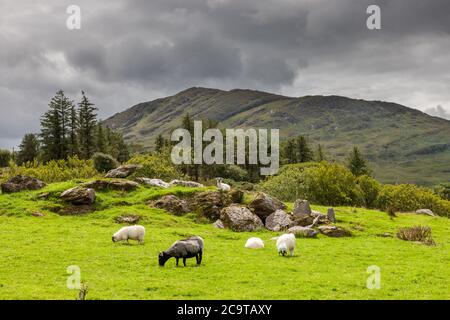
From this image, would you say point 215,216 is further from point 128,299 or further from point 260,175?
point 260,175

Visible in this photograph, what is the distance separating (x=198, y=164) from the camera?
5022 inches

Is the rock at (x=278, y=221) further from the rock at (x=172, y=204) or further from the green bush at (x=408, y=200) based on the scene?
the green bush at (x=408, y=200)

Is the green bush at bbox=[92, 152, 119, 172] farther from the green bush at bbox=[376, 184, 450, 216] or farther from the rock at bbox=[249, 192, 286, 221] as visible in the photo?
the green bush at bbox=[376, 184, 450, 216]

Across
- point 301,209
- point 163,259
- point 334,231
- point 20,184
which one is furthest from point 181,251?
point 20,184

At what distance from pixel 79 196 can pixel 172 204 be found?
10.9m

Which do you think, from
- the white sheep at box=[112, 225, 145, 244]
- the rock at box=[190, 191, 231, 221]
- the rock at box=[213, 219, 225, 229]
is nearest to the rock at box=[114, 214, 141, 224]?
the rock at box=[190, 191, 231, 221]

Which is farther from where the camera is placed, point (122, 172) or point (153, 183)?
point (122, 172)

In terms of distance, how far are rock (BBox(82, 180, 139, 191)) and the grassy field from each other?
7.57m

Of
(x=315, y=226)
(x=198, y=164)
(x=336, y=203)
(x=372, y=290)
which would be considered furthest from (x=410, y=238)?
(x=198, y=164)

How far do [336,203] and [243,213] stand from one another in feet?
139

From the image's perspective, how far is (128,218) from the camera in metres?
47.4

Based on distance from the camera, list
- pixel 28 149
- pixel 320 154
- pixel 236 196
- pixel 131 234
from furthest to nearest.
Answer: pixel 320 154
pixel 28 149
pixel 236 196
pixel 131 234

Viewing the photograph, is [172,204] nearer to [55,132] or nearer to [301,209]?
[301,209]

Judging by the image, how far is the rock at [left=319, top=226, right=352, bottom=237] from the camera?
44.9 m
